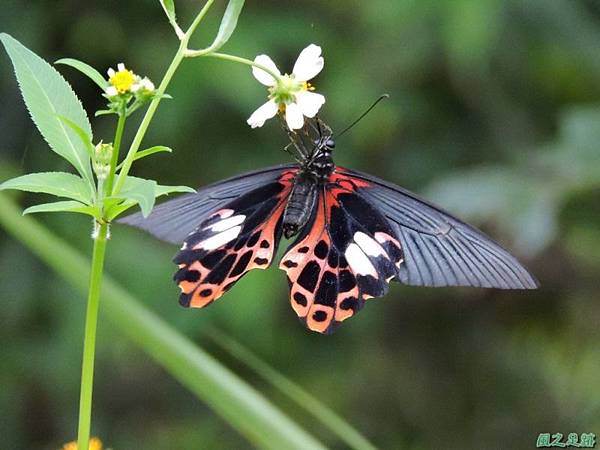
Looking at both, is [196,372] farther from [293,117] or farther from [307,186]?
[307,186]

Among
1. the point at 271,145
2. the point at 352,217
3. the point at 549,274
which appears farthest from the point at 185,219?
the point at 549,274

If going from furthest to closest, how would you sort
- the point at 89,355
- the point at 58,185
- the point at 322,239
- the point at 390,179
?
1. the point at 390,179
2. the point at 322,239
3. the point at 58,185
4. the point at 89,355

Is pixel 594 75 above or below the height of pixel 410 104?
above

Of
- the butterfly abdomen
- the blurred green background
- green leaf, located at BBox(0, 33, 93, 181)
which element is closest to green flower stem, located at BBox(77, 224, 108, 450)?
green leaf, located at BBox(0, 33, 93, 181)

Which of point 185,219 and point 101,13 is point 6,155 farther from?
point 185,219

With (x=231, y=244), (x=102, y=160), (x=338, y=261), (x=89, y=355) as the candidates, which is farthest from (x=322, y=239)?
(x=89, y=355)

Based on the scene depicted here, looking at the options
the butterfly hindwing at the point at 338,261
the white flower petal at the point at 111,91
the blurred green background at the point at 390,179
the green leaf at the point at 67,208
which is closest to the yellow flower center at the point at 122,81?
the white flower petal at the point at 111,91

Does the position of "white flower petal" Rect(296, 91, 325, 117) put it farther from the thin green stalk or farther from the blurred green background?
the blurred green background
